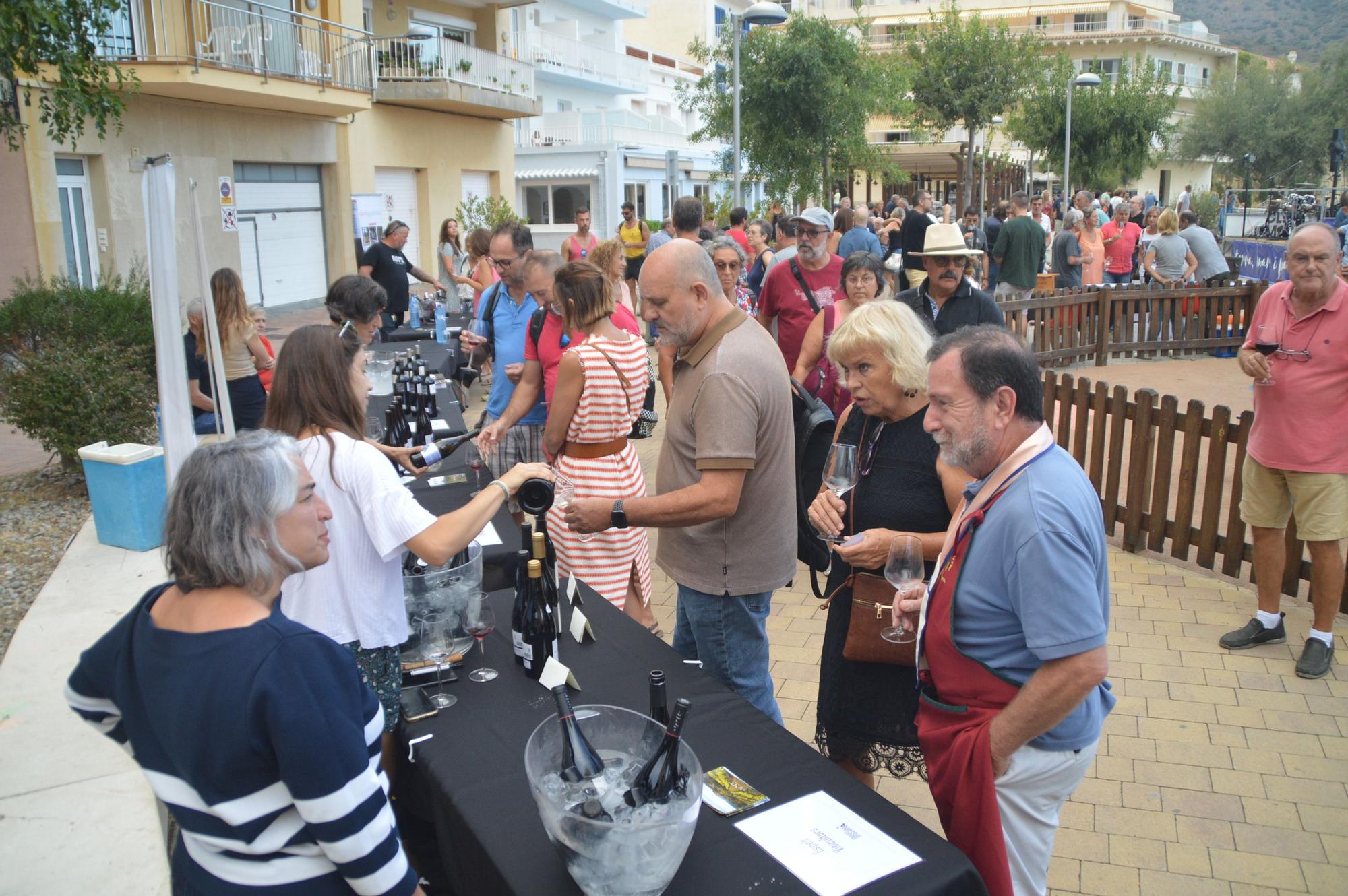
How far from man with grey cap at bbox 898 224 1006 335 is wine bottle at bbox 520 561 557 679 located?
11.0 feet

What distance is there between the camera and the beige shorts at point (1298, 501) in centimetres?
462

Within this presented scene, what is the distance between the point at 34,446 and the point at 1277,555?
10530 millimetres

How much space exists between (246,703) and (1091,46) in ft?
239

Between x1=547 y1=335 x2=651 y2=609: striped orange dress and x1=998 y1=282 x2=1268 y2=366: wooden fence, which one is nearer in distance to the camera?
x1=547 y1=335 x2=651 y2=609: striped orange dress

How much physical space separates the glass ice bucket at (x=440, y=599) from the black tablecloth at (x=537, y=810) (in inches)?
4.6

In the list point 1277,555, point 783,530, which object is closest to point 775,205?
point 1277,555

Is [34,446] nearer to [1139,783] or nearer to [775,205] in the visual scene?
[1139,783]

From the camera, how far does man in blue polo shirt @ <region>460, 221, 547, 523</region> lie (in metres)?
5.65

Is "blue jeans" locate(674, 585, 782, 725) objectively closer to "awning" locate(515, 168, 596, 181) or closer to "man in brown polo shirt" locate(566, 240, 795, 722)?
"man in brown polo shirt" locate(566, 240, 795, 722)

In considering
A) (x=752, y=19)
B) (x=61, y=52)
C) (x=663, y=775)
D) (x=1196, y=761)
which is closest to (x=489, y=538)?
(x=663, y=775)

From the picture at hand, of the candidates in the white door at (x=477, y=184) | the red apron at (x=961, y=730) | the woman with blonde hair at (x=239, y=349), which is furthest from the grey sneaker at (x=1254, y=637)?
the white door at (x=477, y=184)

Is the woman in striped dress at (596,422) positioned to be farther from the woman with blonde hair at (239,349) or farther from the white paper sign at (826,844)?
the woman with blonde hair at (239,349)

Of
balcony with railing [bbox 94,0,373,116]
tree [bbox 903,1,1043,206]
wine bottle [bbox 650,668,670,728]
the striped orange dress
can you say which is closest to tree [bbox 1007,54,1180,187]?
tree [bbox 903,1,1043,206]

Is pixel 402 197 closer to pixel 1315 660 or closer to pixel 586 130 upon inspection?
pixel 586 130
